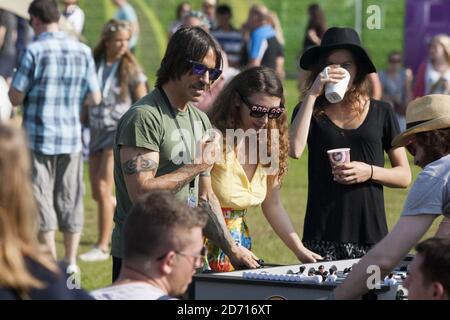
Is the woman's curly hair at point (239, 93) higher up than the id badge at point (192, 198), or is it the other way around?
the woman's curly hair at point (239, 93)

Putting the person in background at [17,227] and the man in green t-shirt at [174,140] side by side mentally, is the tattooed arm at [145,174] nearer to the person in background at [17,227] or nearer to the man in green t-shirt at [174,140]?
the man in green t-shirt at [174,140]

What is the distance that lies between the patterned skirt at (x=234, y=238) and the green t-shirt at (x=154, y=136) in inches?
14.5

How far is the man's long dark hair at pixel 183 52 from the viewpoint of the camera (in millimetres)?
5371

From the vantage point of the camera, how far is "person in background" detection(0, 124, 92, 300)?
3145 mm

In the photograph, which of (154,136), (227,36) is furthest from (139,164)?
(227,36)

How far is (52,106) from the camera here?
344 inches

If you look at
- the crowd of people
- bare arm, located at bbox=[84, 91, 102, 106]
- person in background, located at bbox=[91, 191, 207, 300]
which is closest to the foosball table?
the crowd of people

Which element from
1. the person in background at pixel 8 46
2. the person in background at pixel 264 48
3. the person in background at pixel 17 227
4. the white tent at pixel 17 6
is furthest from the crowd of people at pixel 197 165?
the person in background at pixel 264 48

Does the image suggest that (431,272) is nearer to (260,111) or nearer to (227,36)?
(260,111)

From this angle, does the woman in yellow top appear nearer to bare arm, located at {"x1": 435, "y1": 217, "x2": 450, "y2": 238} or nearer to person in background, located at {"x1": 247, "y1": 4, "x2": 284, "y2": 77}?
bare arm, located at {"x1": 435, "y1": 217, "x2": 450, "y2": 238}
